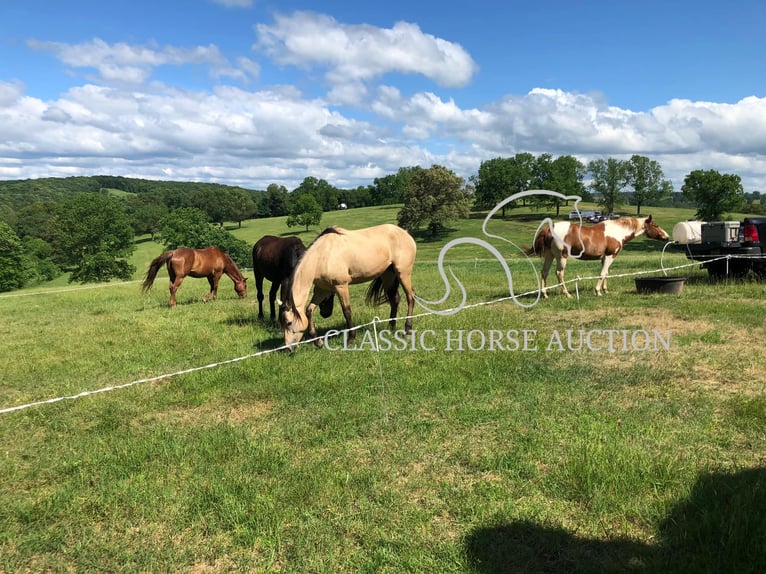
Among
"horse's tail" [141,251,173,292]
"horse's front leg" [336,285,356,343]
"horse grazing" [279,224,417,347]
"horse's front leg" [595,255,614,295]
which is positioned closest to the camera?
"horse grazing" [279,224,417,347]

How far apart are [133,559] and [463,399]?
11.2 feet

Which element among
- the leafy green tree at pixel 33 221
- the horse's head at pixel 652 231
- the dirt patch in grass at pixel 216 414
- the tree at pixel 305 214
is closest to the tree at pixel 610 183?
the tree at pixel 305 214

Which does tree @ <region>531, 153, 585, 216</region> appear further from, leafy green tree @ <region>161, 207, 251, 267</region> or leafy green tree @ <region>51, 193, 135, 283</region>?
leafy green tree @ <region>51, 193, 135, 283</region>

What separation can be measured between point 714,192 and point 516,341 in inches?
2284

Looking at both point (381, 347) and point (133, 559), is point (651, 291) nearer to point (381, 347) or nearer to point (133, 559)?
point (381, 347)

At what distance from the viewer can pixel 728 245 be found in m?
10.9

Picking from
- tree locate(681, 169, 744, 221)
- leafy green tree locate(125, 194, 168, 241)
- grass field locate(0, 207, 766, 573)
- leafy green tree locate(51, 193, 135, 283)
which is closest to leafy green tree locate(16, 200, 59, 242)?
leafy green tree locate(125, 194, 168, 241)

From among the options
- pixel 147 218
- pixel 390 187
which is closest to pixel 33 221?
pixel 147 218

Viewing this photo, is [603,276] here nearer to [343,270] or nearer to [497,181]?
[343,270]

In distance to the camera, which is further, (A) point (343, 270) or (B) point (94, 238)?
(B) point (94, 238)

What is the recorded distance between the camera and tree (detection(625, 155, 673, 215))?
2702 inches

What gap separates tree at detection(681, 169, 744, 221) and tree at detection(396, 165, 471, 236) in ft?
86.0

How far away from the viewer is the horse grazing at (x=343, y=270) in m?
7.08

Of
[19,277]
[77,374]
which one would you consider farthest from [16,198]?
[77,374]
